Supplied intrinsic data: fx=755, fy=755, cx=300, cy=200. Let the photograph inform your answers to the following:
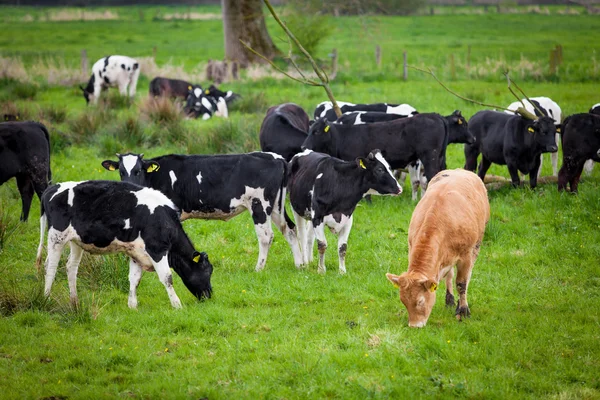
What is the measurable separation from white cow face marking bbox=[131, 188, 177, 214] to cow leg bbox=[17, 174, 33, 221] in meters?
4.49

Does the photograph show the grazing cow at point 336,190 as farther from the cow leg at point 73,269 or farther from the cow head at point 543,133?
the cow head at point 543,133

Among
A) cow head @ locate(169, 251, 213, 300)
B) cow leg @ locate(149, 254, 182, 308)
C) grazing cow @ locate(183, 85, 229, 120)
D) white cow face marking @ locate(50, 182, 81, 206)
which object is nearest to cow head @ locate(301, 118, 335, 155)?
cow head @ locate(169, 251, 213, 300)

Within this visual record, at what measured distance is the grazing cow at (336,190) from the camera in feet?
35.4

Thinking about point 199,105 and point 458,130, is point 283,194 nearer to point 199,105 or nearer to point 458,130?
point 458,130

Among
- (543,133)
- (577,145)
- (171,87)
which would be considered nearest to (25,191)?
(543,133)

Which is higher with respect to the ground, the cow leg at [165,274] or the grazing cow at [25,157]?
the grazing cow at [25,157]

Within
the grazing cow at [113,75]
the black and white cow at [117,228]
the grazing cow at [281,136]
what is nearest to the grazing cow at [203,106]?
the grazing cow at [113,75]

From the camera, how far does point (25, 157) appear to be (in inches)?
510

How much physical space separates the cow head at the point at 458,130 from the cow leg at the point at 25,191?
8195 mm

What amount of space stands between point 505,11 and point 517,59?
89.2 feet

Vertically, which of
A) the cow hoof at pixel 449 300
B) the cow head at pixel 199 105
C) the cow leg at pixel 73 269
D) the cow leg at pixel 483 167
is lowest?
the cow head at pixel 199 105

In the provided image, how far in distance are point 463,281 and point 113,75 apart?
71.2 feet

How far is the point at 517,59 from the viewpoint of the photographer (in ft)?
112

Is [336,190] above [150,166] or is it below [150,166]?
below
